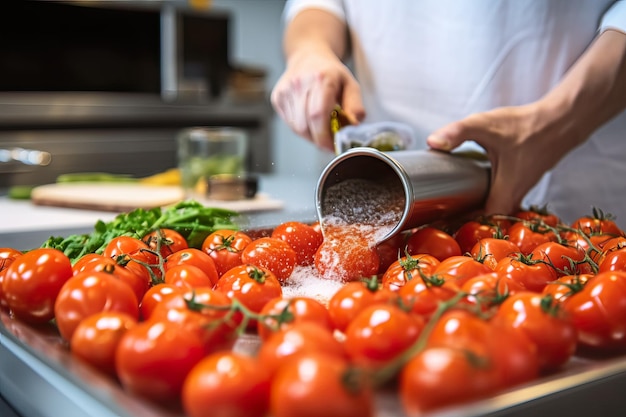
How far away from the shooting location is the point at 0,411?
721 mm

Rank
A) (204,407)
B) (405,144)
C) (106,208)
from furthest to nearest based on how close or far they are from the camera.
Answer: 1. (106,208)
2. (405,144)
3. (204,407)

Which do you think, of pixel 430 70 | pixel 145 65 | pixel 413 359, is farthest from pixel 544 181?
pixel 145 65

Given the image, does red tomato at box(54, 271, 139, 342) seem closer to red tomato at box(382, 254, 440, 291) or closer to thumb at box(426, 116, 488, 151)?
red tomato at box(382, 254, 440, 291)

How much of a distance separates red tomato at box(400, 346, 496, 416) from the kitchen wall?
3698 millimetres

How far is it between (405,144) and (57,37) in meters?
2.29

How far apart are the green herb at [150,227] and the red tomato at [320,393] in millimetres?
556

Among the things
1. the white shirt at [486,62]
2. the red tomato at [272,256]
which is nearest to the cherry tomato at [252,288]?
the red tomato at [272,256]

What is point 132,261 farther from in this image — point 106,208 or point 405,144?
point 106,208

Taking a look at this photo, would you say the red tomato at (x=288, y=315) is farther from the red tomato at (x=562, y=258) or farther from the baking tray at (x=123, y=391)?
the red tomato at (x=562, y=258)

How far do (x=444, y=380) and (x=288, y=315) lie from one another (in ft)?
0.55

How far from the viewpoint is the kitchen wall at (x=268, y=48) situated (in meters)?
4.25

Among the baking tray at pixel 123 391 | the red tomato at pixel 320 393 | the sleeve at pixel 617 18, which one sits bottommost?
the baking tray at pixel 123 391

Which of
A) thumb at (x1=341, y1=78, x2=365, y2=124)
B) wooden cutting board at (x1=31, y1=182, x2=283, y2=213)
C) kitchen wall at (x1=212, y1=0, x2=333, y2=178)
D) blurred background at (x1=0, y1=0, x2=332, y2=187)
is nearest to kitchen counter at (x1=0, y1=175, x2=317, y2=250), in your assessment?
wooden cutting board at (x1=31, y1=182, x2=283, y2=213)

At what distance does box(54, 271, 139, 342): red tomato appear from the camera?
2.17ft
